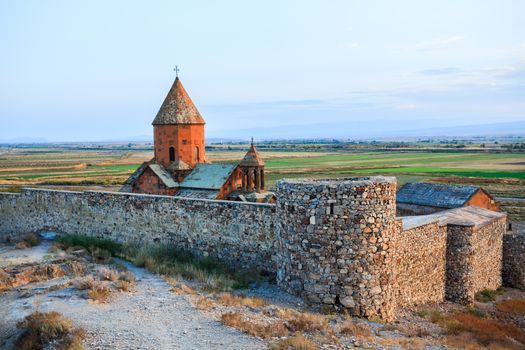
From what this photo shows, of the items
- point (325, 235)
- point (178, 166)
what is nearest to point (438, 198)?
point (178, 166)

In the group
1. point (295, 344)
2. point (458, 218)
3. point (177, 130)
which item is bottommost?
point (295, 344)

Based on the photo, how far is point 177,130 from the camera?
21.8m

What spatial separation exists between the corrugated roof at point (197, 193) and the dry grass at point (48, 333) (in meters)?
12.0

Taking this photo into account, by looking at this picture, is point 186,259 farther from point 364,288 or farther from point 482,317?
point 482,317

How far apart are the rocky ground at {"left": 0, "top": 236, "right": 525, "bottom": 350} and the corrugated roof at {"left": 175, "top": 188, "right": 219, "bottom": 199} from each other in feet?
25.4

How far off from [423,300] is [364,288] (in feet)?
12.9

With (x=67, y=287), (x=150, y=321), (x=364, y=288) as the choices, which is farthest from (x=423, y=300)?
(x=67, y=287)

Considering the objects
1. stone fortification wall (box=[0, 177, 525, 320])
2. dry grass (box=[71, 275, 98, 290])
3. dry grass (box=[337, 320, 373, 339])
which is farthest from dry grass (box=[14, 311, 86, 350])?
stone fortification wall (box=[0, 177, 525, 320])

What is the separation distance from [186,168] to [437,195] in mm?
11694

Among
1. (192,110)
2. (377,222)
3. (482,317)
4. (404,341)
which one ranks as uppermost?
(192,110)

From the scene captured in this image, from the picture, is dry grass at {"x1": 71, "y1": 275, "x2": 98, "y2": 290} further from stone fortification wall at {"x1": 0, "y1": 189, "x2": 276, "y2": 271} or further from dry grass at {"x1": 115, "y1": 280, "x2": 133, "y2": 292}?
stone fortification wall at {"x1": 0, "y1": 189, "x2": 276, "y2": 271}

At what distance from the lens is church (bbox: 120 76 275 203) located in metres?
20.4

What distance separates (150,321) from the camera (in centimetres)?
812

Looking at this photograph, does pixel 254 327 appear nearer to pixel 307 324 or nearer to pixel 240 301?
pixel 307 324
